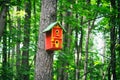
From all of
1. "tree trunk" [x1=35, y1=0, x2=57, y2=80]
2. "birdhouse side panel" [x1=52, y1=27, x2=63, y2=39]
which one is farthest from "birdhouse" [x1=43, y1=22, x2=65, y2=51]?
"tree trunk" [x1=35, y1=0, x2=57, y2=80]

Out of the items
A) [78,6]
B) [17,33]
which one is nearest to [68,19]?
[78,6]

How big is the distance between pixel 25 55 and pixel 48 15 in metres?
6.30

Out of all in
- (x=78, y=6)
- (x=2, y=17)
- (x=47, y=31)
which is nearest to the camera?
(x=47, y=31)

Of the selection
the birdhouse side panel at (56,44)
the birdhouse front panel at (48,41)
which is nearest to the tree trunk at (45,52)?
the birdhouse front panel at (48,41)

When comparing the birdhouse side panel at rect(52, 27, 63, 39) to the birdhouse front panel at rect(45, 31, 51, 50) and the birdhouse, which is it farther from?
the birdhouse front panel at rect(45, 31, 51, 50)

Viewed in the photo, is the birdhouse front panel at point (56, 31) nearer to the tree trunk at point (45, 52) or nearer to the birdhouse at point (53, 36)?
the birdhouse at point (53, 36)

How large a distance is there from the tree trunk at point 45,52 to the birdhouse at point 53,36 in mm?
194

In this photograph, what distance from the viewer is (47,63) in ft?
21.4

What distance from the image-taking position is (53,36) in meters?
6.43

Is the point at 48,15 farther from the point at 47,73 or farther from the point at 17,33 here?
the point at 17,33

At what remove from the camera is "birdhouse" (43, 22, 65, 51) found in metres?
6.37

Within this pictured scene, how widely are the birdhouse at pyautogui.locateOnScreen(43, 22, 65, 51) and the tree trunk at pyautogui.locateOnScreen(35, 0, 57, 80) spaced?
7.6 inches

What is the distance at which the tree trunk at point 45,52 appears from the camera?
6516mm

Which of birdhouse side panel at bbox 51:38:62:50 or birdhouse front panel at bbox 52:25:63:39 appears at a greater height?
birdhouse front panel at bbox 52:25:63:39
